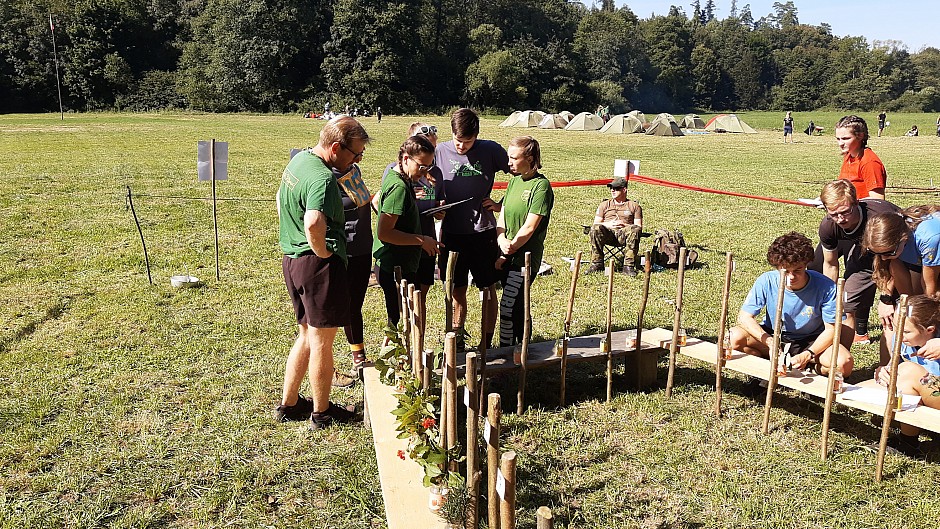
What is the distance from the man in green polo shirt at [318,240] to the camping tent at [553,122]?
37.0m

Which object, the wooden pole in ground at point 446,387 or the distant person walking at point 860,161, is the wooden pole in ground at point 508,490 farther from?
the distant person walking at point 860,161

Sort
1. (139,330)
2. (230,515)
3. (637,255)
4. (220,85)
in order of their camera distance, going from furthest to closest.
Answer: (220,85) → (637,255) → (139,330) → (230,515)

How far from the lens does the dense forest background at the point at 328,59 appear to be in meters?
54.2

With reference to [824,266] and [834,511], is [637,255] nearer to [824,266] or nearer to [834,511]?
[824,266]

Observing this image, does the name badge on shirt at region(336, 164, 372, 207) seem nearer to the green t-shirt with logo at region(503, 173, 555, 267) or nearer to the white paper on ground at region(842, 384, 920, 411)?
the green t-shirt with logo at region(503, 173, 555, 267)

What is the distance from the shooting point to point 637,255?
8070 mm

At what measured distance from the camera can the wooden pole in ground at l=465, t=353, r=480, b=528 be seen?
8.51ft

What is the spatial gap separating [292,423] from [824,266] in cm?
402

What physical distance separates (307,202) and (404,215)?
3.03ft

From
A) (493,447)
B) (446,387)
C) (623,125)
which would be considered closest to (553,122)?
(623,125)

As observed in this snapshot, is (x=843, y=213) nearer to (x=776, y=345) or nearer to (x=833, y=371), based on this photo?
(x=776, y=345)

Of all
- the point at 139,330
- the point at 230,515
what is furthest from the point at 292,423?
the point at 139,330

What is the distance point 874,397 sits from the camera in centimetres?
375

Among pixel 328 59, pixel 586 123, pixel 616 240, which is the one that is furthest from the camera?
pixel 328 59
